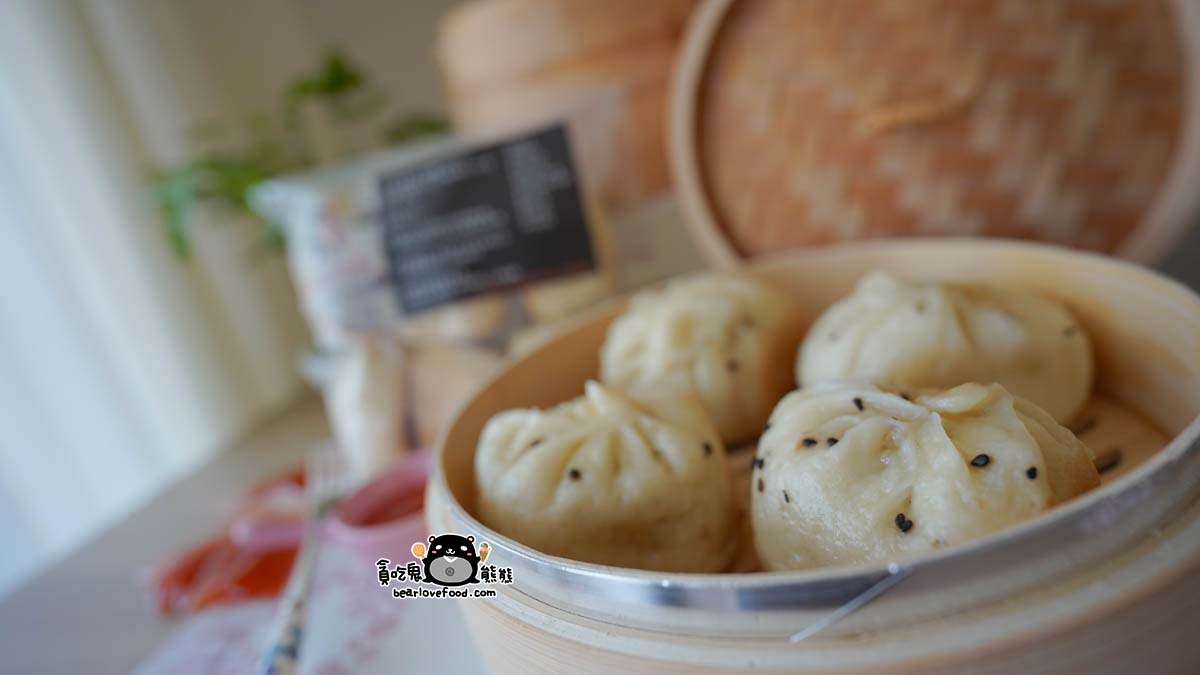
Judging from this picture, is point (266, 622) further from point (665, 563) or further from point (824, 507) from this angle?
point (824, 507)

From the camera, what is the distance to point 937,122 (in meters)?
0.93

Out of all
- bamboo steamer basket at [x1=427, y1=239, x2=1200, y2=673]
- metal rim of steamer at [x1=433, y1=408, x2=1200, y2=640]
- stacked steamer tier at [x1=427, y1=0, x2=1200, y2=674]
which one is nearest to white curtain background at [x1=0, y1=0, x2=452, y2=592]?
stacked steamer tier at [x1=427, y1=0, x2=1200, y2=674]

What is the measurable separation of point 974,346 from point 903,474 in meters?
0.26

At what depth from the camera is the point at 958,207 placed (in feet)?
3.12

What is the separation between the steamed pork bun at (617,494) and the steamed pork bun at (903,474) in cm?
7

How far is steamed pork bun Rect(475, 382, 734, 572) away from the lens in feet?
2.10

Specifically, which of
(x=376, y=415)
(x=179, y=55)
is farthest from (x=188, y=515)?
(x=179, y=55)

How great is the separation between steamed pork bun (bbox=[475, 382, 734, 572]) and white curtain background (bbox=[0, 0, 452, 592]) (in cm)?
121

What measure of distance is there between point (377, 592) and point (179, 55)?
144 cm

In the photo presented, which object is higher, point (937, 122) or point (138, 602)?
point (937, 122)

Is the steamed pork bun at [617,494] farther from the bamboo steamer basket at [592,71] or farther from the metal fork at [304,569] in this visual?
the bamboo steamer basket at [592,71]

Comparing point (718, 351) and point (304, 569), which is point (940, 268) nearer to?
point (718, 351)

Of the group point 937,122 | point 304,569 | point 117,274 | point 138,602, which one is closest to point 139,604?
point 138,602

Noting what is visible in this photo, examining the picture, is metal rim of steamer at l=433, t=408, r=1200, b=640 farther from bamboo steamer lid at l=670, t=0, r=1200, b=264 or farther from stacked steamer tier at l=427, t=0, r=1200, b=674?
bamboo steamer lid at l=670, t=0, r=1200, b=264
